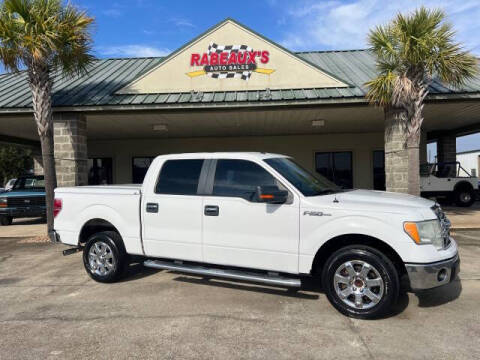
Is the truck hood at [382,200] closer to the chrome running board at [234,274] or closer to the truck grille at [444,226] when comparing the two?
the truck grille at [444,226]

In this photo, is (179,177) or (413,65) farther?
(413,65)

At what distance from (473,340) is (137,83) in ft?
31.4

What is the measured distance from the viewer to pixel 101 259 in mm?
5395

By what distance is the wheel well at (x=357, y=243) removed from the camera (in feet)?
13.2

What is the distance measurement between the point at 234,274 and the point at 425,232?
2276mm

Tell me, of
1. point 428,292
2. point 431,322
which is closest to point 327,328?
point 431,322

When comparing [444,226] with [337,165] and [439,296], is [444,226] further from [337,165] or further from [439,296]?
[337,165]

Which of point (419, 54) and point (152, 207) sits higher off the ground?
point (419, 54)

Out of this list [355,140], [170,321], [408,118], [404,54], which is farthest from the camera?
[355,140]

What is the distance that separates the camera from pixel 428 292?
15.3ft

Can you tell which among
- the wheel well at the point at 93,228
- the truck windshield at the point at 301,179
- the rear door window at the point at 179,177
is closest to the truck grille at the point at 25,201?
the wheel well at the point at 93,228

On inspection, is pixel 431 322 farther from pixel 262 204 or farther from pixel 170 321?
pixel 170 321

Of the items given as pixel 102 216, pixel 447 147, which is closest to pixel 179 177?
pixel 102 216

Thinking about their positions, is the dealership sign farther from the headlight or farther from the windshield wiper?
the headlight
